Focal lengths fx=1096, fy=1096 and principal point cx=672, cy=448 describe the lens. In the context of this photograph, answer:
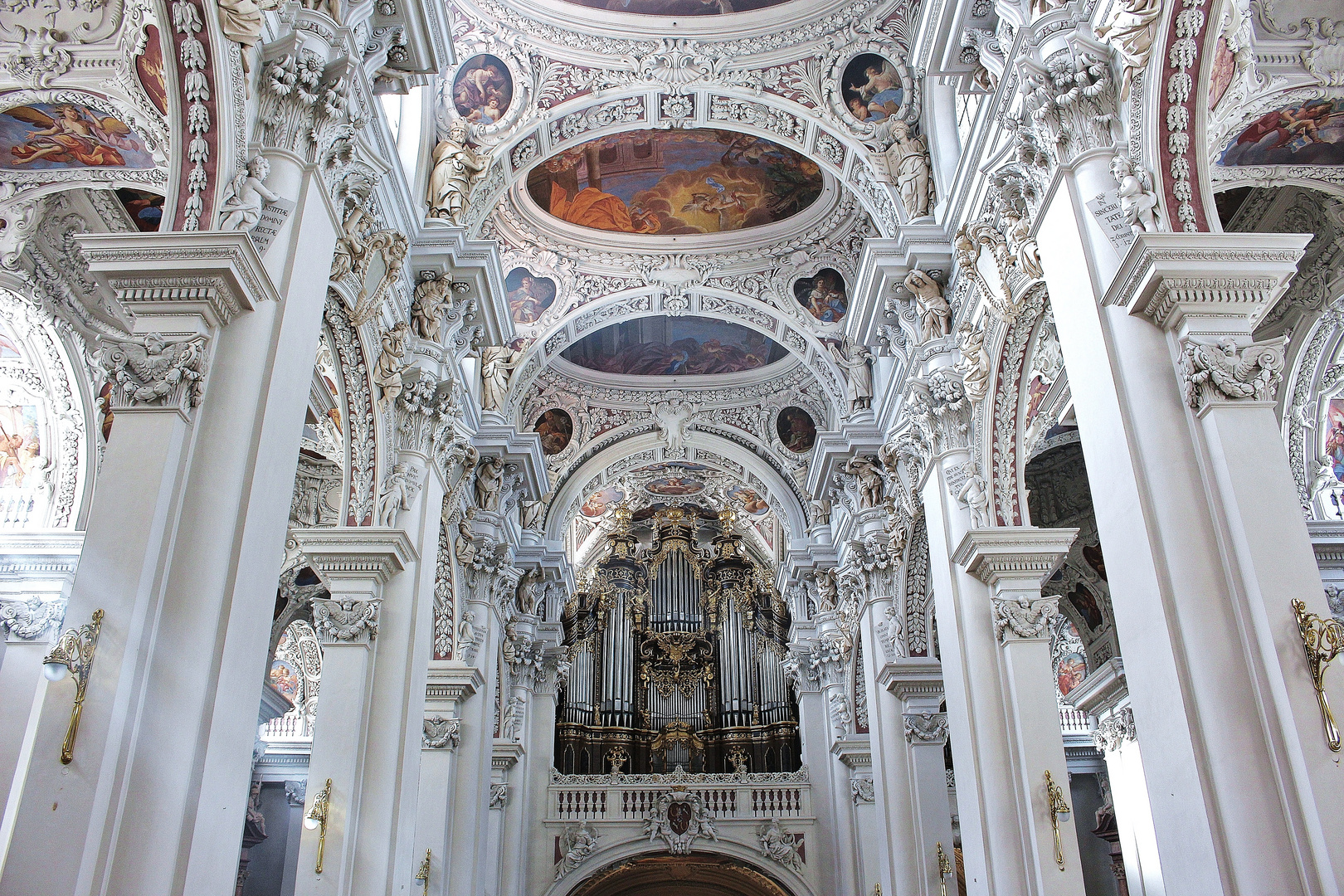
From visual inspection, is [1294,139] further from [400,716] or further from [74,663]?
[74,663]

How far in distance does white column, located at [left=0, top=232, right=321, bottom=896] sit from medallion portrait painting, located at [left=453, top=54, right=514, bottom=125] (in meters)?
6.74

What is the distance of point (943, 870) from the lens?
13062 millimetres

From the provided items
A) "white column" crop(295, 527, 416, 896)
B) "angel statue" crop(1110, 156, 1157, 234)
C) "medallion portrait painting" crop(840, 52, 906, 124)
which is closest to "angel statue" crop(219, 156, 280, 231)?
"white column" crop(295, 527, 416, 896)

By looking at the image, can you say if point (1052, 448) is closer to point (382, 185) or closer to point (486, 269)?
point (486, 269)

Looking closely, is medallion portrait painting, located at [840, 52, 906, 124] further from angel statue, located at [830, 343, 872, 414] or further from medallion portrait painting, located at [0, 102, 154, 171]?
medallion portrait painting, located at [0, 102, 154, 171]

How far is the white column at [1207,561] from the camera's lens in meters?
5.31

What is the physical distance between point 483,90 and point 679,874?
16.4 meters

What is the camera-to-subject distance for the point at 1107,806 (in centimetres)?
1973

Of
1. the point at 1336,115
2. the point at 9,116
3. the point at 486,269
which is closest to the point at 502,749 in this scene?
the point at 486,269

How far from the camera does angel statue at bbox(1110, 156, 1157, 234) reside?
678cm

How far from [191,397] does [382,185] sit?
15.5ft

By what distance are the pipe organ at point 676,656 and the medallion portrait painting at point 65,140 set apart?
708 inches

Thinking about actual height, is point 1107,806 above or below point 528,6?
below

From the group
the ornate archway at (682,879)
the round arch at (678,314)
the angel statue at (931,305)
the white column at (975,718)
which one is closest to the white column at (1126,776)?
the round arch at (678,314)
